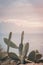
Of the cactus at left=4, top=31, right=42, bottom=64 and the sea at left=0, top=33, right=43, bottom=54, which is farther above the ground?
the sea at left=0, top=33, right=43, bottom=54

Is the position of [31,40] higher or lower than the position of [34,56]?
higher

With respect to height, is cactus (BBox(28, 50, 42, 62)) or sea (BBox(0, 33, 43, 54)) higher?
sea (BBox(0, 33, 43, 54))

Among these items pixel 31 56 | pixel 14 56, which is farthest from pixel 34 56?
pixel 14 56

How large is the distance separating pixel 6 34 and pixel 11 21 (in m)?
0.10

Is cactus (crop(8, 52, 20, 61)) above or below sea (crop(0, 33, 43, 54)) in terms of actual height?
below

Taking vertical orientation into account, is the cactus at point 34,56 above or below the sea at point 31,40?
below

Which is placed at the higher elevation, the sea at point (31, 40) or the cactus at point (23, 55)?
the sea at point (31, 40)

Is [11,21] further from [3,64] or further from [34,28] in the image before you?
[3,64]

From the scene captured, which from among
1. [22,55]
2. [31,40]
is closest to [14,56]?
[22,55]

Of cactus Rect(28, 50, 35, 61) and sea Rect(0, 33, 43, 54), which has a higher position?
sea Rect(0, 33, 43, 54)

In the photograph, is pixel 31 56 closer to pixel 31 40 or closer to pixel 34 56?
pixel 34 56

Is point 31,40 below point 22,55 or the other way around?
the other way around

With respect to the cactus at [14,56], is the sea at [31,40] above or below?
above

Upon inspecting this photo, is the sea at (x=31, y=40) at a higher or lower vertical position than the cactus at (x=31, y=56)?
higher
